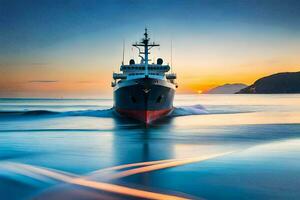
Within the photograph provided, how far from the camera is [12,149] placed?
637 inches

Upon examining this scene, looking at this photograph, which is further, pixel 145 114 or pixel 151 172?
pixel 145 114

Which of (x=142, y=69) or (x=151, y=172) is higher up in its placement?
(x=142, y=69)

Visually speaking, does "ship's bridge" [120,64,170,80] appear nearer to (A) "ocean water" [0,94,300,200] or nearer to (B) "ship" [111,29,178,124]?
(B) "ship" [111,29,178,124]

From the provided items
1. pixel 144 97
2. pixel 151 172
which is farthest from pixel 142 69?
pixel 151 172

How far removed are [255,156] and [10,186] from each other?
923 cm

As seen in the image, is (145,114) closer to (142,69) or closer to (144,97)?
(144,97)

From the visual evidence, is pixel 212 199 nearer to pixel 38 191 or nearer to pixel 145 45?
pixel 38 191

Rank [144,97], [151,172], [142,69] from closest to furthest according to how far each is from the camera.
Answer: [151,172], [144,97], [142,69]

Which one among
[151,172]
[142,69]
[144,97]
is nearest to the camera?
[151,172]

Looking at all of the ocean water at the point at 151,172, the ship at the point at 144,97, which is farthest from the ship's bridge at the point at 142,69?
the ocean water at the point at 151,172

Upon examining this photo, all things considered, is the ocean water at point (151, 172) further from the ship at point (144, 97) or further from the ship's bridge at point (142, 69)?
the ship's bridge at point (142, 69)

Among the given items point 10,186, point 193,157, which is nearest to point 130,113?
point 193,157

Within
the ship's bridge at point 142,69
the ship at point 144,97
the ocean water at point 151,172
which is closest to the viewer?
the ocean water at point 151,172

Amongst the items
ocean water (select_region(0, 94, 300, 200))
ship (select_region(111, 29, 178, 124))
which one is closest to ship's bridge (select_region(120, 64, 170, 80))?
ship (select_region(111, 29, 178, 124))
